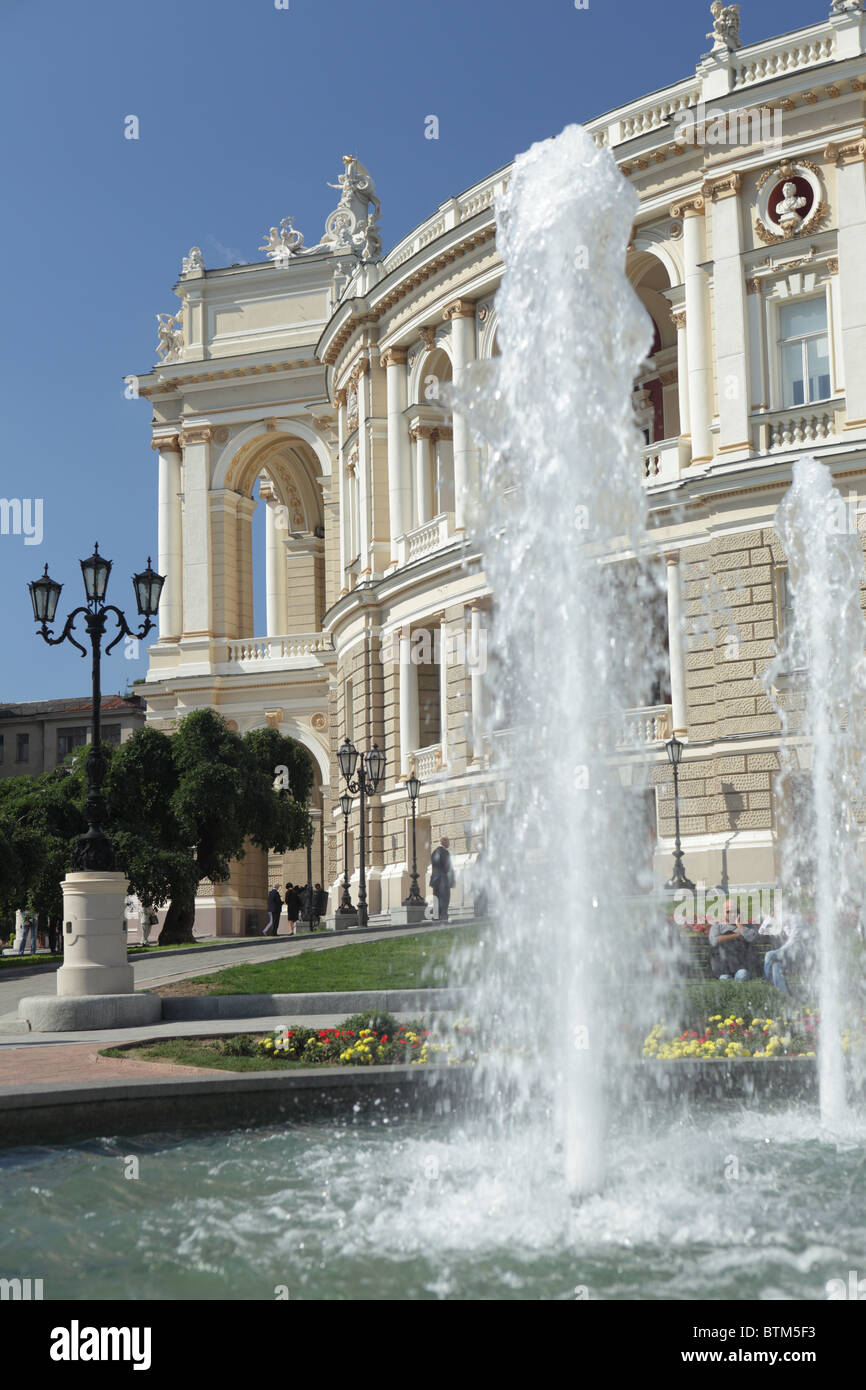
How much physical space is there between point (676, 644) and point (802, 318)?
6.93m

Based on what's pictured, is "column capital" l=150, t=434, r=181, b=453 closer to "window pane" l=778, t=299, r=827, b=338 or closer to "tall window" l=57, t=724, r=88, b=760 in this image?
"window pane" l=778, t=299, r=827, b=338

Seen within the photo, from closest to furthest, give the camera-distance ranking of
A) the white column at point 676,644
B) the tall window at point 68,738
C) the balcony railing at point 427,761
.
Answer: the white column at point 676,644
the balcony railing at point 427,761
the tall window at point 68,738

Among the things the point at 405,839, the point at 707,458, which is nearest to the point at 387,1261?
the point at 707,458

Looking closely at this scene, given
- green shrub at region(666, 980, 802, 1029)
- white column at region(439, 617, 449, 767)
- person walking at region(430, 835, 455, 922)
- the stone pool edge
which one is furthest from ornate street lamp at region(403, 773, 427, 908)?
the stone pool edge

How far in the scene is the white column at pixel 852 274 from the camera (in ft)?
91.1

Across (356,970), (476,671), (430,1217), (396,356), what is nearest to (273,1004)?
(356,970)

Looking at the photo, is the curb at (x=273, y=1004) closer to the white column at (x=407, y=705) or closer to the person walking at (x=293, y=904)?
the white column at (x=407, y=705)

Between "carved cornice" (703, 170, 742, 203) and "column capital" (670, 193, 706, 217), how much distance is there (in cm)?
39

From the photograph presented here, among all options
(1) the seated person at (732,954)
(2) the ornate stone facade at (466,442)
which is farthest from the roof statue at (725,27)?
(1) the seated person at (732,954)

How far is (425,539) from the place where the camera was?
37.4 metres

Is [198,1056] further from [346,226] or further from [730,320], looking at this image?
[346,226]

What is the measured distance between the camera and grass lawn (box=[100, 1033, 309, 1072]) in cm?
1205

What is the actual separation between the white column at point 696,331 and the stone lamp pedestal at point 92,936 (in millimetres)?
A: 17514
